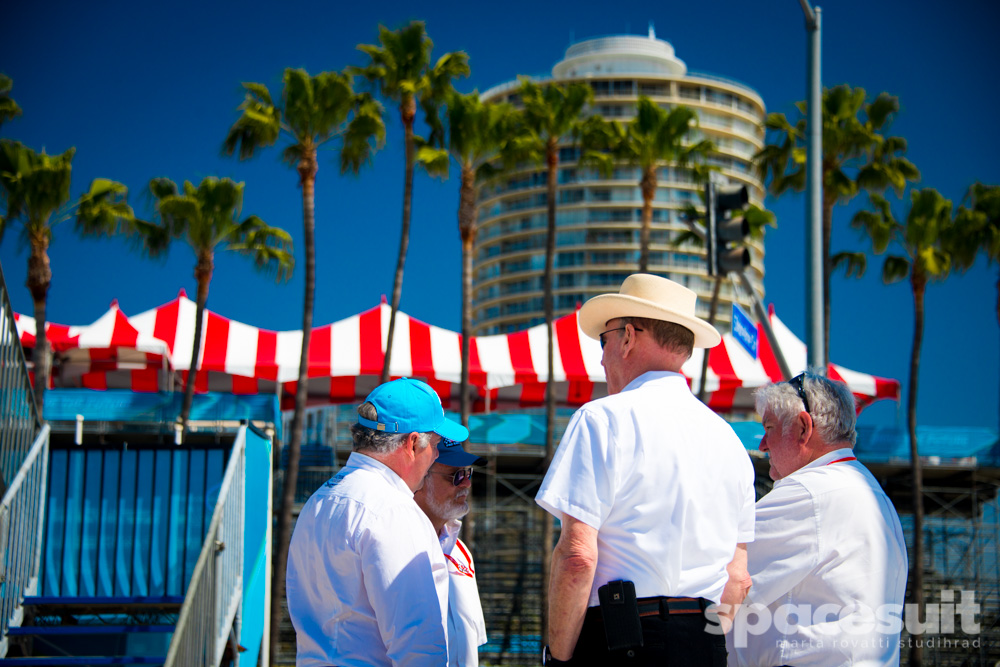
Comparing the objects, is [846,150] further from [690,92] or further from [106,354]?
[690,92]

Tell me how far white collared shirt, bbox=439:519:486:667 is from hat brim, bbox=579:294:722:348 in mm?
1119

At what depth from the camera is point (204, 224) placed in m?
23.6

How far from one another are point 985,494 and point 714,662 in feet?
101

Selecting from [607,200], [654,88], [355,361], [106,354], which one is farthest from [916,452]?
[654,88]

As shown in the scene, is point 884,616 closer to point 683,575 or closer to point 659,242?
point 683,575

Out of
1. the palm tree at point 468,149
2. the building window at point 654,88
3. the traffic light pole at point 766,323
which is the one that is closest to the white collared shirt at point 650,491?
the traffic light pole at point 766,323

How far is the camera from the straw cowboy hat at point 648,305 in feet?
9.73

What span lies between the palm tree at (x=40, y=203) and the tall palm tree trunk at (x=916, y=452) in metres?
20.6

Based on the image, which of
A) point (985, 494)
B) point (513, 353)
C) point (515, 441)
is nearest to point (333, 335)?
point (513, 353)

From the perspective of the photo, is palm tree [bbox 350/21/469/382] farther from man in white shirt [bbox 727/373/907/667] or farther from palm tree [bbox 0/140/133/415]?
man in white shirt [bbox 727/373/907/667]

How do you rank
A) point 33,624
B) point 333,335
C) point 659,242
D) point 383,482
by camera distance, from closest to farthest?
point 383,482 → point 33,624 → point 333,335 → point 659,242

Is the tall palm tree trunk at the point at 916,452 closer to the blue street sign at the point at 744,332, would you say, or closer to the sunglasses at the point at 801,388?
the blue street sign at the point at 744,332

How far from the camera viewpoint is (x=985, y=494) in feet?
96.4

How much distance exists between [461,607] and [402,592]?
784 millimetres
